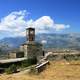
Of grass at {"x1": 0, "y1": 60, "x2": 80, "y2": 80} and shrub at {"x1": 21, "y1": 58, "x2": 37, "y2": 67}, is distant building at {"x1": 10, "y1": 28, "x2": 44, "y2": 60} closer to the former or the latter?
shrub at {"x1": 21, "y1": 58, "x2": 37, "y2": 67}

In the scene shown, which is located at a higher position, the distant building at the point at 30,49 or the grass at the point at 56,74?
the distant building at the point at 30,49

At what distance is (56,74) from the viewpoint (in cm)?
2250

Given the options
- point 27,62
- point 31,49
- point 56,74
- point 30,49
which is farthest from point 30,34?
point 56,74

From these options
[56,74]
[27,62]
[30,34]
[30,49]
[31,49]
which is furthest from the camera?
[30,34]

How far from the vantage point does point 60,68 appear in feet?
81.4

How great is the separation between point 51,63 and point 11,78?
7549 millimetres

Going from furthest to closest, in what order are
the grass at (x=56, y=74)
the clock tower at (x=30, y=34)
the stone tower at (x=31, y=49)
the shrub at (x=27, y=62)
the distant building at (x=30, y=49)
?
the clock tower at (x=30, y=34)
the distant building at (x=30, y=49)
the stone tower at (x=31, y=49)
the shrub at (x=27, y=62)
the grass at (x=56, y=74)

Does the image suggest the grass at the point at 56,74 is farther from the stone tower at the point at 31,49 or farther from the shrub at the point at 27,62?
the stone tower at the point at 31,49

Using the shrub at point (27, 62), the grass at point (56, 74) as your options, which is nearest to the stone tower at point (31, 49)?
the shrub at point (27, 62)

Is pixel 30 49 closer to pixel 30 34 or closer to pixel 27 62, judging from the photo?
pixel 30 34

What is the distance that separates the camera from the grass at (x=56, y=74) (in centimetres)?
2127

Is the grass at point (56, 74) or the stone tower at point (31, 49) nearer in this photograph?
the grass at point (56, 74)

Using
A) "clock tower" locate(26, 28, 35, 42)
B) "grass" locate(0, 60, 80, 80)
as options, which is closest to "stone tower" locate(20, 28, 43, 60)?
"clock tower" locate(26, 28, 35, 42)

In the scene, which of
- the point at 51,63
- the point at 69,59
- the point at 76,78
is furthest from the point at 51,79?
the point at 69,59
